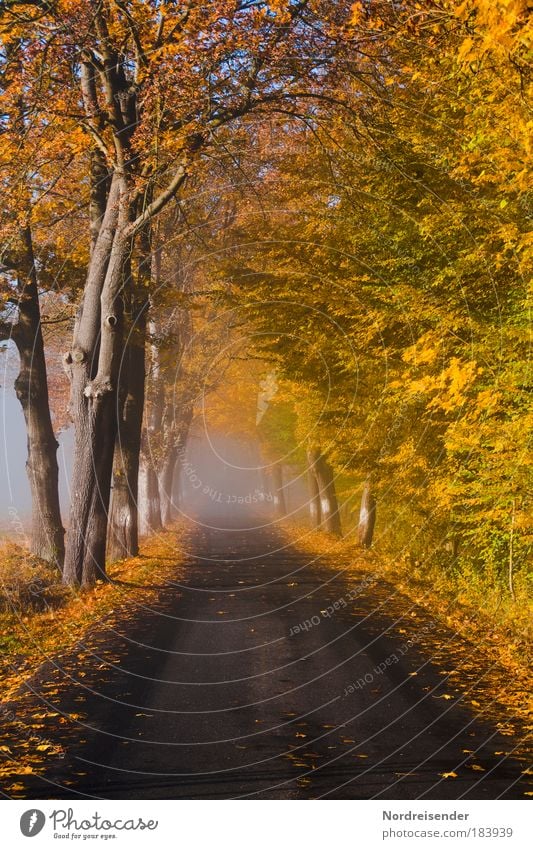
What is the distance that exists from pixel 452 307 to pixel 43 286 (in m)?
12.3

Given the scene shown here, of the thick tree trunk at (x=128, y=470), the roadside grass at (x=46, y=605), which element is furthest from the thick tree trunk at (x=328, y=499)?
the roadside grass at (x=46, y=605)

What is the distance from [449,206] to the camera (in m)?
14.8

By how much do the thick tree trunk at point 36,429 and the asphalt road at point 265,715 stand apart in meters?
6.25

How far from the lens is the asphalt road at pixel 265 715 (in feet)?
23.0

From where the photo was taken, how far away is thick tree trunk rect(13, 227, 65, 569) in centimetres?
2095

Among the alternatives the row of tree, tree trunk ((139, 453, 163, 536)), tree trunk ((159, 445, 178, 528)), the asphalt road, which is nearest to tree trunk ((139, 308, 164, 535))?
tree trunk ((139, 453, 163, 536))

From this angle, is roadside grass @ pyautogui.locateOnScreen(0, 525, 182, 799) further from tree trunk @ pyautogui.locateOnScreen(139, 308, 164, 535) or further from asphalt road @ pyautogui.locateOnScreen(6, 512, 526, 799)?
tree trunk @ pyautogui.locateOnScreen(139, 308, 164, 535)

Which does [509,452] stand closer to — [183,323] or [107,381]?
[107,381]

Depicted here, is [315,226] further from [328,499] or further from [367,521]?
[328,499]

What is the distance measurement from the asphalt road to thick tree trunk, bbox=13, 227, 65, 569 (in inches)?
246

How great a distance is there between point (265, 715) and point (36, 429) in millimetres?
13756

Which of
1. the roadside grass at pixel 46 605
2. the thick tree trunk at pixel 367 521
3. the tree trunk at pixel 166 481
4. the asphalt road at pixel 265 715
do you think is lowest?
the asphalt road at pixel 265 715

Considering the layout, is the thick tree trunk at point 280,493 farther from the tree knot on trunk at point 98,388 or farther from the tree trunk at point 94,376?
the tree knot on trunk at point 98,388

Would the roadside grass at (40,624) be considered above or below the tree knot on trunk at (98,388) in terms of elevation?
below
